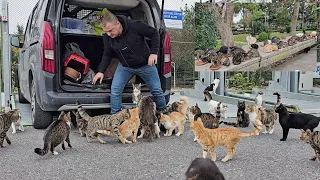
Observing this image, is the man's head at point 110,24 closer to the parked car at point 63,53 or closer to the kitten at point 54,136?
the parked car at point 63,53

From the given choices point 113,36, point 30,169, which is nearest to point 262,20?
point 113,36

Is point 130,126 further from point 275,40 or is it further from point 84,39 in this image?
point 275,40

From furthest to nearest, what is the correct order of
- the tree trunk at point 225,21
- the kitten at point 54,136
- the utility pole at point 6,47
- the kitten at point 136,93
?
1. the tree trunk at point 225,21
2. the utility pole at point 6,47
3. the kitten at point 136,93
4. the kitten at point 54,136

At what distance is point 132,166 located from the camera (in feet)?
10.8

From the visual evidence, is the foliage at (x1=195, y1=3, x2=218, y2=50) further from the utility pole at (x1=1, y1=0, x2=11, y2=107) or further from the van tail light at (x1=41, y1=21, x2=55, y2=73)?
the van tail light at (x1=41, y1=21, x2=55, y2=73)

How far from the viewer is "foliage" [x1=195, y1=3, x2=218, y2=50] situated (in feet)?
28.9

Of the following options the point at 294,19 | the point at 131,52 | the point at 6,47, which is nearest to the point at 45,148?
the point at 131,52

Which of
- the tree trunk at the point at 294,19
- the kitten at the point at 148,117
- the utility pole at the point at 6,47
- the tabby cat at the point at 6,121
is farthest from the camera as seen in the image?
the tree trunk at the point at 294,19

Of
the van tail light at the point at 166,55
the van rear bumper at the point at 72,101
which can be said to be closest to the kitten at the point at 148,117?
the van rear bumper at the point at 72,101

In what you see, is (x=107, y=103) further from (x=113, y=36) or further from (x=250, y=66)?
(x=250, y=66)

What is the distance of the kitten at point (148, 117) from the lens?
431 cm

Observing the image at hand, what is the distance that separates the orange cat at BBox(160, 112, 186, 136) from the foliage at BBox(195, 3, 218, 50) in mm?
4618

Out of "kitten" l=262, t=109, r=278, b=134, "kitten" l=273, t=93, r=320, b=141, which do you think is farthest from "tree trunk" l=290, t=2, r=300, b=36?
"kitten" l=273, t=93, r=320, b=141

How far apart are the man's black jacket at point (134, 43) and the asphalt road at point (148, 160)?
3.50ft
